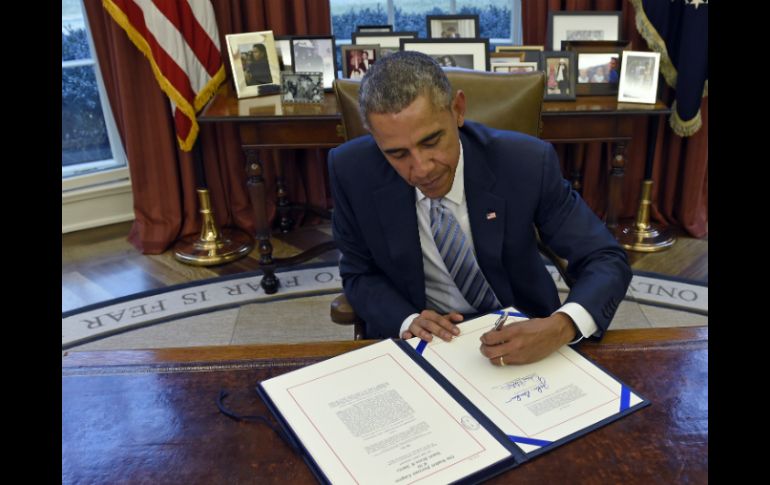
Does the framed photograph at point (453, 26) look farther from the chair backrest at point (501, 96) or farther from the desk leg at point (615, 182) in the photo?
the chair backrest at point (501, 96)

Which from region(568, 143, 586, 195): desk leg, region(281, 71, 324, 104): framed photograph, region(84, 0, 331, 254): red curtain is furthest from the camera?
region(568, 143, 586, 195): desk leg

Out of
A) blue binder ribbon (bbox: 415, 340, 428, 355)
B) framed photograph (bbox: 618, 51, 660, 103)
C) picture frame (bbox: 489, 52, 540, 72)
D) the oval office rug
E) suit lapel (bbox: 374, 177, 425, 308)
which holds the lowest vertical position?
the oval office rug

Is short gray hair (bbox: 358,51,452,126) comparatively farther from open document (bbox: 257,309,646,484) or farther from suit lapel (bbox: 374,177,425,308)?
open document (bbox: 257,309,646,484)

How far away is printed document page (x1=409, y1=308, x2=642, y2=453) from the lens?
1053 mm

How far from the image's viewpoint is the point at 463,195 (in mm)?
1666

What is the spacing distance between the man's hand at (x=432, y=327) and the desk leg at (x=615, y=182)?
2.33 m

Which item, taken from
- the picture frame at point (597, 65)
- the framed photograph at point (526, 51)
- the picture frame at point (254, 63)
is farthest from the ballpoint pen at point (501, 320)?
the picture frame at point (254, 63)

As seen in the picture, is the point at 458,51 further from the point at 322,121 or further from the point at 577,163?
the point at 577,163

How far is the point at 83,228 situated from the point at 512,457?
156 inches

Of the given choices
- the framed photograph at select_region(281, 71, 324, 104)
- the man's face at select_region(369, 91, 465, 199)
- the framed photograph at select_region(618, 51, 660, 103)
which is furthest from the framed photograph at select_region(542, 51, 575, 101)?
the man's face at select_region(369, 91, 465, 199)

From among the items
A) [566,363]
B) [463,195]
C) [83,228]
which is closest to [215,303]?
[83,228]

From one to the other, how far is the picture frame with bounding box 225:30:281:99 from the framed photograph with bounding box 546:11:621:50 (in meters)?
1.46

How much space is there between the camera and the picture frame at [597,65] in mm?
3238

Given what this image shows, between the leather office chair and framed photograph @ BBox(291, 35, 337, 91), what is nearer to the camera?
the leather office chair
